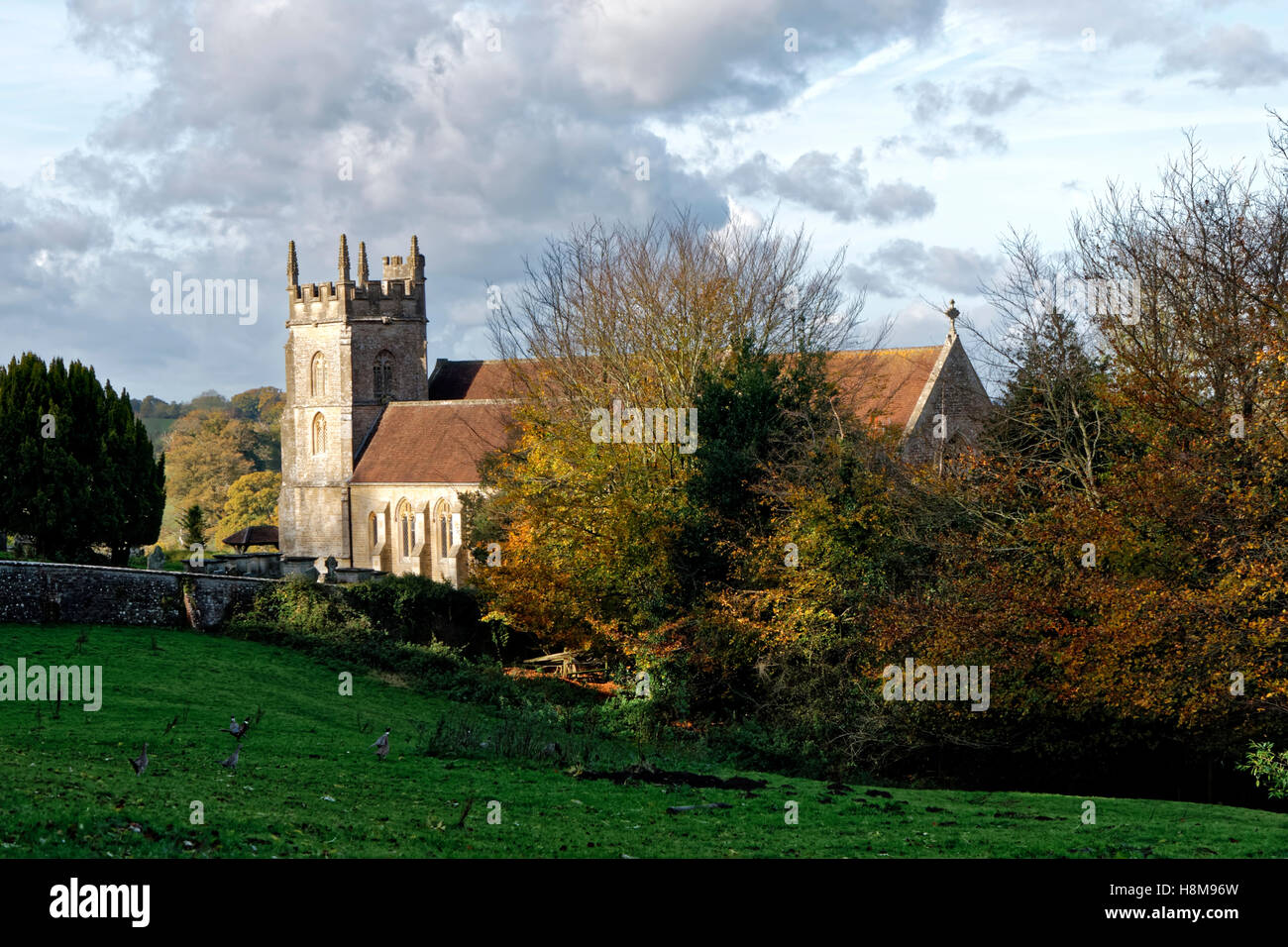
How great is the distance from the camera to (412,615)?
35.2 meters

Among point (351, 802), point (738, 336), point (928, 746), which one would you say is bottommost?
point (928, 746)

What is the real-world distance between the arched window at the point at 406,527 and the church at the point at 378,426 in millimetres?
48

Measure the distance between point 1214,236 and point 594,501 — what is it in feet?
51.7

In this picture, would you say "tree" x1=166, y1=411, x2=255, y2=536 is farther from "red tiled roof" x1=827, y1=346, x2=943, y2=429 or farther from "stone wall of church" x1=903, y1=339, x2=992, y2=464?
"stone wall of church" x1=903, y1=339, x2=992, y2=464

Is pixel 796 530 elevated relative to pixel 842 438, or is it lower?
lower

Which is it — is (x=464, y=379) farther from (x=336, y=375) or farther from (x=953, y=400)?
(x=953, y=400)

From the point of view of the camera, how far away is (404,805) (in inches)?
549

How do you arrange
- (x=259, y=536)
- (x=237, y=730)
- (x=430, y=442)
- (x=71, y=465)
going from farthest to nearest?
(x=259, y=536) → (x=430, y=442) → (x=71, y=465) → (x=237, y=730)

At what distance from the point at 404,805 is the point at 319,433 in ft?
160

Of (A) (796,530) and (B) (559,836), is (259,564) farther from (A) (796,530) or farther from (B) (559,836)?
(B) (559,836)

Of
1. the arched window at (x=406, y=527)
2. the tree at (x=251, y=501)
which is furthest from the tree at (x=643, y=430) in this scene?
the tree at (x=251, y=501)

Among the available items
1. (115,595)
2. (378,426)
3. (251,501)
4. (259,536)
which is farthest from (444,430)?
(115,595)
